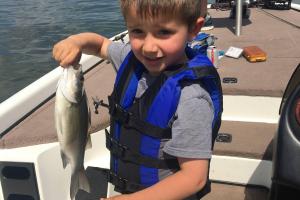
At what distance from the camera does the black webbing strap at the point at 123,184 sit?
210 centimetres

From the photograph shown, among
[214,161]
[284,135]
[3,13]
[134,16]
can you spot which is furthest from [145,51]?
[3,13]

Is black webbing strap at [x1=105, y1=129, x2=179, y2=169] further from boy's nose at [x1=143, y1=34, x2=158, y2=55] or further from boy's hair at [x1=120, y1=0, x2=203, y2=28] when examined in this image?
boy's hair at [x1=120, y1=0, x2=203, y2=28]

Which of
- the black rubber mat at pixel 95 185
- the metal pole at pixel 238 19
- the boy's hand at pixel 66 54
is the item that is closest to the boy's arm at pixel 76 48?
the boy's hand at pixel 66 54

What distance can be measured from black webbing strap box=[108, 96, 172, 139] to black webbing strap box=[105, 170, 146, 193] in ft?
0.98

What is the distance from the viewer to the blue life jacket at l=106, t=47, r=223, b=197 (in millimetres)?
1879

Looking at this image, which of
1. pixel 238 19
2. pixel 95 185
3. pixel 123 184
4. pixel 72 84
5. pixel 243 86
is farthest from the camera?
pixel 238 19

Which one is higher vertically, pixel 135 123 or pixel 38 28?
pixel 135 123

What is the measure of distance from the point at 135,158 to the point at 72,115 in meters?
0.38

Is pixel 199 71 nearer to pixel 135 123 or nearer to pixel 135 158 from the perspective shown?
pixel 135 123

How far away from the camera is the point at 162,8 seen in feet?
5.56

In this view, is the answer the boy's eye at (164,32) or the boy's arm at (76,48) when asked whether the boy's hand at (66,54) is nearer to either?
the boy's arm at (76,48)

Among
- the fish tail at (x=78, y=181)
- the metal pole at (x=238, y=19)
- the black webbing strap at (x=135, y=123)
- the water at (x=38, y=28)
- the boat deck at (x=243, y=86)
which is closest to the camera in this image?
the black webbing strap at (x=135, y=123)

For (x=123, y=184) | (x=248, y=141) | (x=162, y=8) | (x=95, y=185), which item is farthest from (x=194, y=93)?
(x=95, y=185)

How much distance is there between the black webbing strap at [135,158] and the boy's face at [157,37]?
480 millimetres
